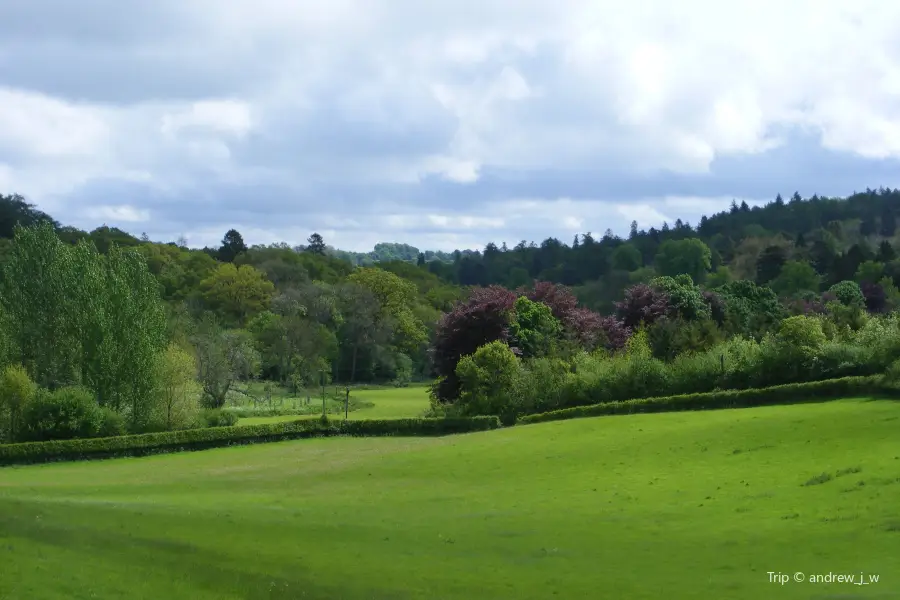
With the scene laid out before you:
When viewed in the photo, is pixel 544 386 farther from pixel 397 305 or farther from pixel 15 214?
pixel 15 214

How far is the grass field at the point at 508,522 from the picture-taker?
20.7m

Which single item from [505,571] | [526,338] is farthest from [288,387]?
[505,571]

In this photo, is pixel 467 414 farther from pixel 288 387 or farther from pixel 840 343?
pixel 288 387

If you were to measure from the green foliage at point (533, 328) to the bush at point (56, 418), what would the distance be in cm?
3659

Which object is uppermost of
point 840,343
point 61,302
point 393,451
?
point 61,302

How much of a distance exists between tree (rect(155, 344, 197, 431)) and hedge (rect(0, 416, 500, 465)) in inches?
284

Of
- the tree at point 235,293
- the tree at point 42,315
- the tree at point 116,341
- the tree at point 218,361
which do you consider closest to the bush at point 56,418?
the tree at point 116,341

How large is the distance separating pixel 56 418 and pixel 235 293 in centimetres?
7206

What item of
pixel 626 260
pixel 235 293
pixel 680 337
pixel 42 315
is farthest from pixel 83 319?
pixel 626 260

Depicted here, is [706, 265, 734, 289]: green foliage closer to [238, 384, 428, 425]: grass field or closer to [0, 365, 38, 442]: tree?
[238, 384, 428, 425]: grass field

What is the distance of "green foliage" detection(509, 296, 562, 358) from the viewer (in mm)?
77312

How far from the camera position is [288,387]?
107 m

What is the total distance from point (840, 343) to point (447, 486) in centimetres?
3118

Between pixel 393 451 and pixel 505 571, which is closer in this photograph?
pixel 505 571
